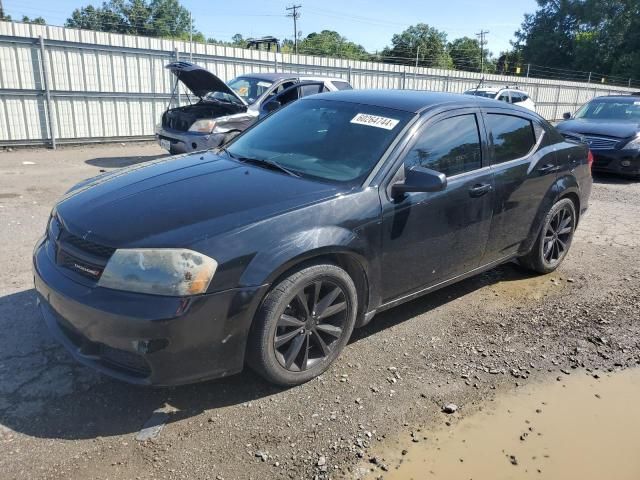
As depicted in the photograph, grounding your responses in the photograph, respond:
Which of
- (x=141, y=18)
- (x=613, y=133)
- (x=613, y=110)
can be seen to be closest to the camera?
(x=613, y=133)

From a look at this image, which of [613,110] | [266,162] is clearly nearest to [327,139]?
[266,162]

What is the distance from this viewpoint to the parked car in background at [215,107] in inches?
340

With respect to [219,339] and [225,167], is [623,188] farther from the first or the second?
[219,339]

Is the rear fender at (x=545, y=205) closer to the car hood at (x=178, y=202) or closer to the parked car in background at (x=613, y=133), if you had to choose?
the car hood at (x=178, y=202)

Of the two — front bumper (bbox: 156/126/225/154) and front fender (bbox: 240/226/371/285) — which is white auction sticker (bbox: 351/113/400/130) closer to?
front fender (bbox: 240/226/371/285)

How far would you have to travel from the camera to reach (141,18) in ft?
252

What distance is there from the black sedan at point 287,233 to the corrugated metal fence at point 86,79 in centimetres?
923

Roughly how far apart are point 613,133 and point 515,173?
7.44 metres

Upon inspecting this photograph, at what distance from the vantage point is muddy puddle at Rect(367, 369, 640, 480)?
259cm

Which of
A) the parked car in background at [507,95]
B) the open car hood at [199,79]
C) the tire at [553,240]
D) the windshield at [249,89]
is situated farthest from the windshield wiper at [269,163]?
the parked car in background at [507,95]

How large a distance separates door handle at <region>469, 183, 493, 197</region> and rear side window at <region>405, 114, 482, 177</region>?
0.46 feet

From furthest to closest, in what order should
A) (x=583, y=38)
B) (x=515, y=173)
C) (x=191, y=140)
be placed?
(x=583, y=38), (x=191, y=140), (x=515, y=173)

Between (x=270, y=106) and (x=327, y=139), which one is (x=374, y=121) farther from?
(x=270, y=106)

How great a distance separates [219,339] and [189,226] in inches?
23.8
